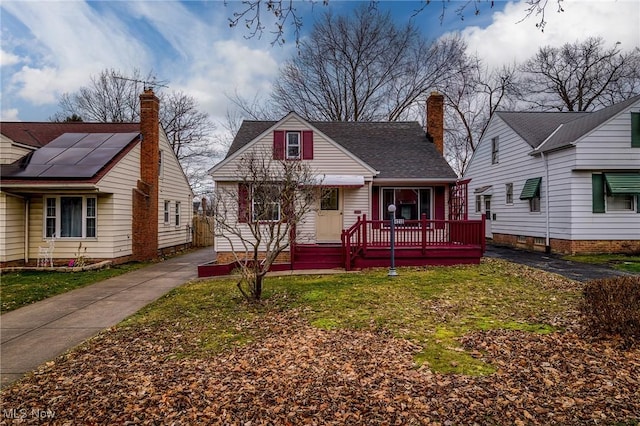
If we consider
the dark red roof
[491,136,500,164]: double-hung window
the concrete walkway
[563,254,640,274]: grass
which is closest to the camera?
the concrete walkway

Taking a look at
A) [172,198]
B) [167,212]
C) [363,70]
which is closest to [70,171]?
[167,212]

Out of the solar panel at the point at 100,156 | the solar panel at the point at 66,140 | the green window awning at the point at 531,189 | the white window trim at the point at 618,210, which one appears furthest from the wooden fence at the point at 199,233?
the white window trim at the point at 618,210

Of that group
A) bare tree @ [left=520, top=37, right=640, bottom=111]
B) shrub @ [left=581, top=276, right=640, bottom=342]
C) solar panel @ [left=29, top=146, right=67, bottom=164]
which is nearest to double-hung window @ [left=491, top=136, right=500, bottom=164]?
bare tree @ [left=520, top=37, right=640, bottom=111]

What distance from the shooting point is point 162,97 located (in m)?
31.9

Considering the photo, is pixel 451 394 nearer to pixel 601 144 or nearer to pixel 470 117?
pixel 601 144

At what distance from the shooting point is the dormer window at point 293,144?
13.2 meters

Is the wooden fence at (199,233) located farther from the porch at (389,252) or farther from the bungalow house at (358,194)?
the porch at (389,252)

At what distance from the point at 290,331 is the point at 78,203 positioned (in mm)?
10970

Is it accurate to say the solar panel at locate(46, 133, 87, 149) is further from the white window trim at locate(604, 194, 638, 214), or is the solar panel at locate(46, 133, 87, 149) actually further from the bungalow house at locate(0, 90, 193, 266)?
the white window trim at locate(604, 194, 638, 214)

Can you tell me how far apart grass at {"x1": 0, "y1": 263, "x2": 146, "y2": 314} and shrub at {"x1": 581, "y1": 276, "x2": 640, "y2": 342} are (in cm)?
1051

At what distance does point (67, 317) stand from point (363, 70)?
23952mm

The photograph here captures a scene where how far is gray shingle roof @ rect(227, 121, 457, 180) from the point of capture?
44.8 ft

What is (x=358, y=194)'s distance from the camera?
13.3 metres

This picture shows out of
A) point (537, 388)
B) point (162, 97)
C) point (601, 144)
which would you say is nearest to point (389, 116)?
point (601, 144)
